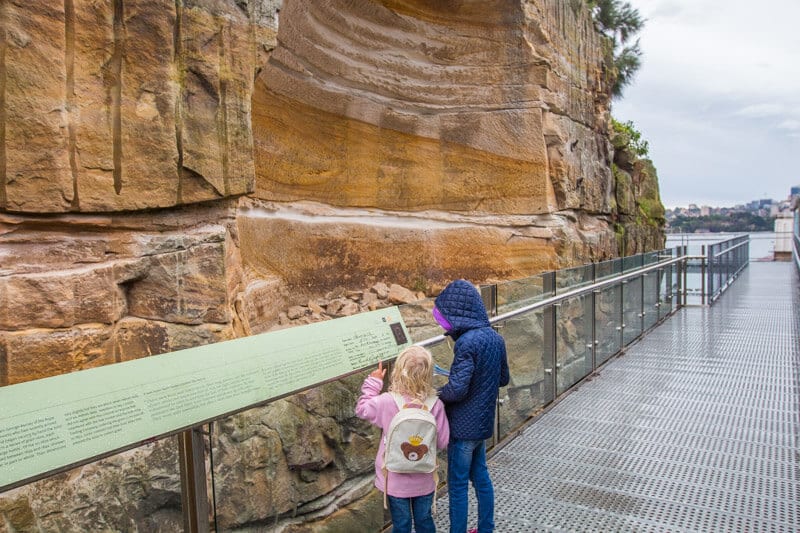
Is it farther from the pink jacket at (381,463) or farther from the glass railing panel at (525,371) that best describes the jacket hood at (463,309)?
the glass railing panel at (525,371)

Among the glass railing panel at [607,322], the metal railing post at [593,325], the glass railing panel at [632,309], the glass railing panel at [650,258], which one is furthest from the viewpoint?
the glass railing panel at [650,258]

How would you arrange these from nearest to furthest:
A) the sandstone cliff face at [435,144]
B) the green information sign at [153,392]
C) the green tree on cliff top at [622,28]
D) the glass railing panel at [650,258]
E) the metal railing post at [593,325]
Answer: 1. the green information sign at [153,392]
2. the metal railing post at [593,325]
3. the sandstone cliff face at [435,144]
4. the glass railing panel at [650,258]
5. the green tree on cliff top at [622,28]

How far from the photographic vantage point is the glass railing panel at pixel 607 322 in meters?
6.61

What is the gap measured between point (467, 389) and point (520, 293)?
203cm

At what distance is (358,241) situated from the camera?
29.8 ft

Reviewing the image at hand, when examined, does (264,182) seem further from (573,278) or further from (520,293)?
(520,293)

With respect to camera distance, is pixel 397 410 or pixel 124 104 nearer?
pixel 397 410

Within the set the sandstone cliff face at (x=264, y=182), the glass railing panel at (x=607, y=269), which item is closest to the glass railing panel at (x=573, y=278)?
the glass railing panel at (x=607, y=269)

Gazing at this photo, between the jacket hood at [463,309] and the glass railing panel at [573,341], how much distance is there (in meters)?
2.55

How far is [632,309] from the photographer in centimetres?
792

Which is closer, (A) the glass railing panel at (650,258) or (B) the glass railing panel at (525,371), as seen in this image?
(B) the glass railing panel at (525,371)

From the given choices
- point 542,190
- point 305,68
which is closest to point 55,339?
point 305,68

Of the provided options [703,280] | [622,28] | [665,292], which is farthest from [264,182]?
[622,28]

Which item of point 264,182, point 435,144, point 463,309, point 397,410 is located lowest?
point 397,410
